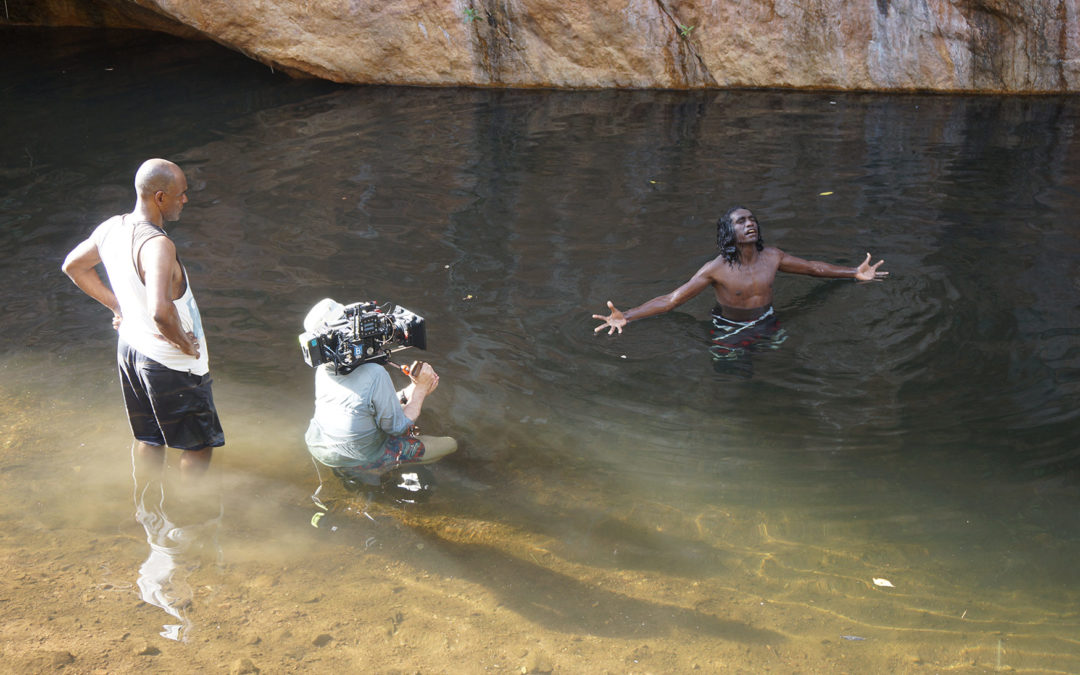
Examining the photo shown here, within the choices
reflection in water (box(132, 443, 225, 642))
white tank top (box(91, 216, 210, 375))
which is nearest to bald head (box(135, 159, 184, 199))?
white tank top (box(91, 216, 210, 375))

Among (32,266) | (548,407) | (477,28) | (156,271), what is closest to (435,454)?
(548,407)

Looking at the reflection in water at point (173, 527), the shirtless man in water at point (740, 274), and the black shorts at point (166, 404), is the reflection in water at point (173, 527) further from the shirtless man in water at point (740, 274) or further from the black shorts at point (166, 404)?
the shirtless man in water at point (740, 274)

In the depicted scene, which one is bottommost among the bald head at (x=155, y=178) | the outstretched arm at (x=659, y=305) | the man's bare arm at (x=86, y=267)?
the outstretched arm at (x=659, y=305)

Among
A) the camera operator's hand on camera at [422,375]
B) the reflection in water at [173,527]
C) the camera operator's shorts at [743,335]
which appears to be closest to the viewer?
the reflection in water at [173,527]

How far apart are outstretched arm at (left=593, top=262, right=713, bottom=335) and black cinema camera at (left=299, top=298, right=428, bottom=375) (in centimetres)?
214

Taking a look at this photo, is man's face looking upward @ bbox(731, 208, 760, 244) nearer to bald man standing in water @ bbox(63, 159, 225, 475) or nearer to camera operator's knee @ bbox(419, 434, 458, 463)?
camera operator's knee @ bbox(419, 434, 458, 463)

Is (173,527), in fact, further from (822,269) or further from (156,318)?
(822,269)

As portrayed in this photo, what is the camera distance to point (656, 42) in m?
13.9

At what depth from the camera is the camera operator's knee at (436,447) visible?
4.96 m

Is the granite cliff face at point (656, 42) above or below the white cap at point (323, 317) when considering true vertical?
above

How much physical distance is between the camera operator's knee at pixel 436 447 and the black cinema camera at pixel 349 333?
85 centimetres

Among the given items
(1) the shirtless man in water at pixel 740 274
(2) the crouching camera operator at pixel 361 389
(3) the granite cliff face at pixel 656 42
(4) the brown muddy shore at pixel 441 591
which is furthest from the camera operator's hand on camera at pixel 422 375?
(3) the granite cliff face at pixel 656 42

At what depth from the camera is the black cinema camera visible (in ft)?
13.4

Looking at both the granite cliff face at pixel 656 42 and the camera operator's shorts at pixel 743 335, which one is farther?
the granite cliff face at pixel 656 42
